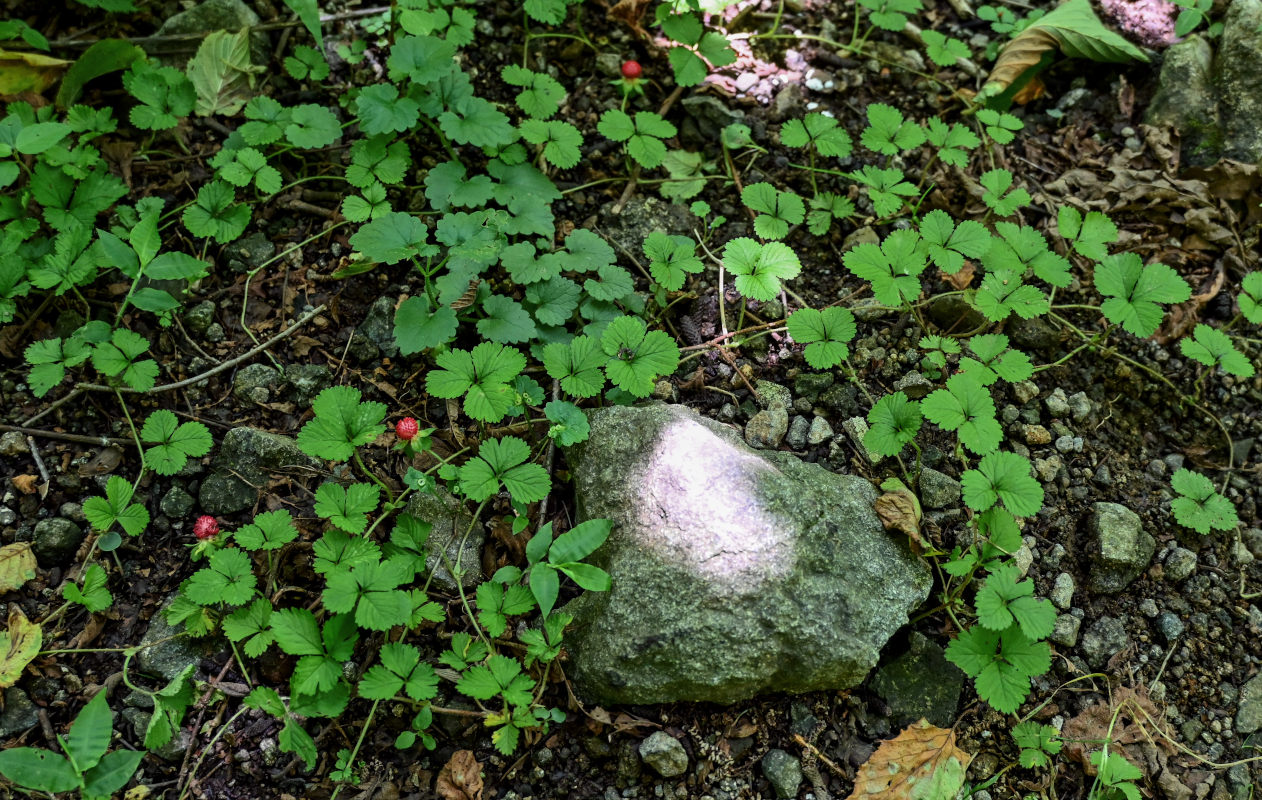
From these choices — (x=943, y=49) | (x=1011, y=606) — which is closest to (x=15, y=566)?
(x=1011, y=606)

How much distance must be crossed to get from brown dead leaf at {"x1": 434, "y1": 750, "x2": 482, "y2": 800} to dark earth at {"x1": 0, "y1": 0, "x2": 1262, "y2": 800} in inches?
1.4

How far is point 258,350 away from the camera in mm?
2570

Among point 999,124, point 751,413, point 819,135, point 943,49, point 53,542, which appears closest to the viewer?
point 53,542

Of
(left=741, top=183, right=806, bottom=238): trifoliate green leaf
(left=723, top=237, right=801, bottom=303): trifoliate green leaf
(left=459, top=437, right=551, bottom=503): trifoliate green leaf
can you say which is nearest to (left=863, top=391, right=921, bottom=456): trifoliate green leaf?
(left=723, top=237, right=801, bottom=303): trifoliate green leaf

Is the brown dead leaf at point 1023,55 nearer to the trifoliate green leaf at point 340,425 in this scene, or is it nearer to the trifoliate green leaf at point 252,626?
the trifoliate green leaf at point 340,425

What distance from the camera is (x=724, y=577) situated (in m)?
2.07

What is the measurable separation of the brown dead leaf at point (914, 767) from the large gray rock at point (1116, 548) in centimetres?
67

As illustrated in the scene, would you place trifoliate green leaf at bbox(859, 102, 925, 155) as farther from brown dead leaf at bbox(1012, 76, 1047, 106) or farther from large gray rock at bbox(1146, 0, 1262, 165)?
large gray rock at bbox(1146, 0, 1262, 165)

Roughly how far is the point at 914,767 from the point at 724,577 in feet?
2.17

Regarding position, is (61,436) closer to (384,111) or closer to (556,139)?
(384,111)

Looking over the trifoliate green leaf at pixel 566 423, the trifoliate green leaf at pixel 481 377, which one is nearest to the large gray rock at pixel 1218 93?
the trifoliate green leaf at pixel 566 423

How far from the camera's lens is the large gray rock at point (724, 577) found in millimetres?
2045

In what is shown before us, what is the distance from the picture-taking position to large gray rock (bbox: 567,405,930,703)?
6.71ft

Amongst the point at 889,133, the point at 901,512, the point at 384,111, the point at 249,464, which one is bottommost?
the point at 249,464
